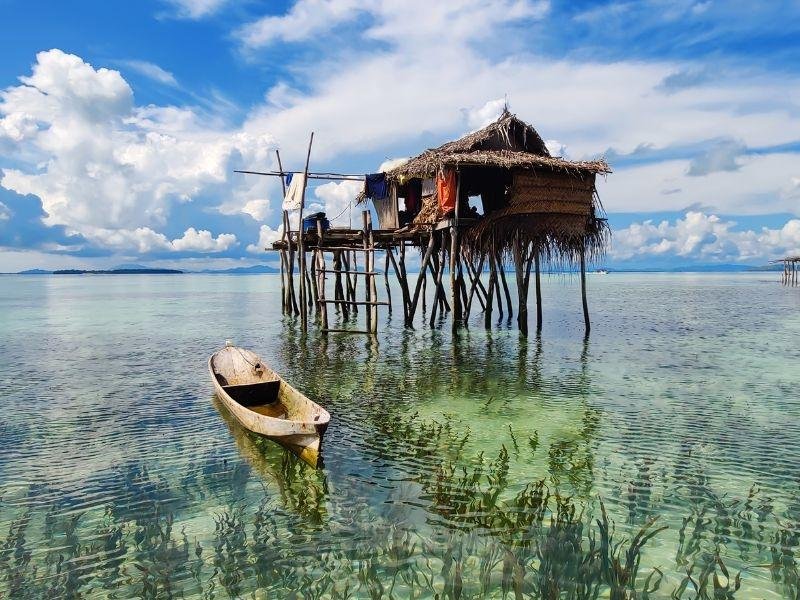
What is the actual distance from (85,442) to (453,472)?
5.66 metres

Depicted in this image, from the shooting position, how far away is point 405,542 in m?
5.30

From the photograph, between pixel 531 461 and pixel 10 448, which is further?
pixel 10 448

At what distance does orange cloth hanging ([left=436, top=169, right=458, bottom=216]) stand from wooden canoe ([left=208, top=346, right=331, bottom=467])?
26.4 ft

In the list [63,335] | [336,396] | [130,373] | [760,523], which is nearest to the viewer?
[760,523]

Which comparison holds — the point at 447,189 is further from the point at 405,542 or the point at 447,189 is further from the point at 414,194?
the point at 405,542

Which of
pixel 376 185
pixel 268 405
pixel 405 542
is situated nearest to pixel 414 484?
pixel 405 542

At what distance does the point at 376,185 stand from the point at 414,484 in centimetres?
1629

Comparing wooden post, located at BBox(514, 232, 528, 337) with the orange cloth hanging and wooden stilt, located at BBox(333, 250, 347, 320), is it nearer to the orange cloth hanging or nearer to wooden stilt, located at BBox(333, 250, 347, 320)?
the orange cloth hanging

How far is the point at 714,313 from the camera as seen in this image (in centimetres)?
3031

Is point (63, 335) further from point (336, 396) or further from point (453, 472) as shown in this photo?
point (453, 472)

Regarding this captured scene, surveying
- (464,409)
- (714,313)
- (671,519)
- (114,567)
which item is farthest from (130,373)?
(714,313)

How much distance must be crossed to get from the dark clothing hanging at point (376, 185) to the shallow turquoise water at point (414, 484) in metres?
9.02

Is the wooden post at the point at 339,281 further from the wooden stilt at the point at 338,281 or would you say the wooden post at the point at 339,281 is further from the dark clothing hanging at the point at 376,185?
the dark clothing hanging at the point at 376,185

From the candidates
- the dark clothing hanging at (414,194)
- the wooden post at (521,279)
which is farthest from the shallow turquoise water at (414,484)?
the dark clothing hanging at (414,194)
